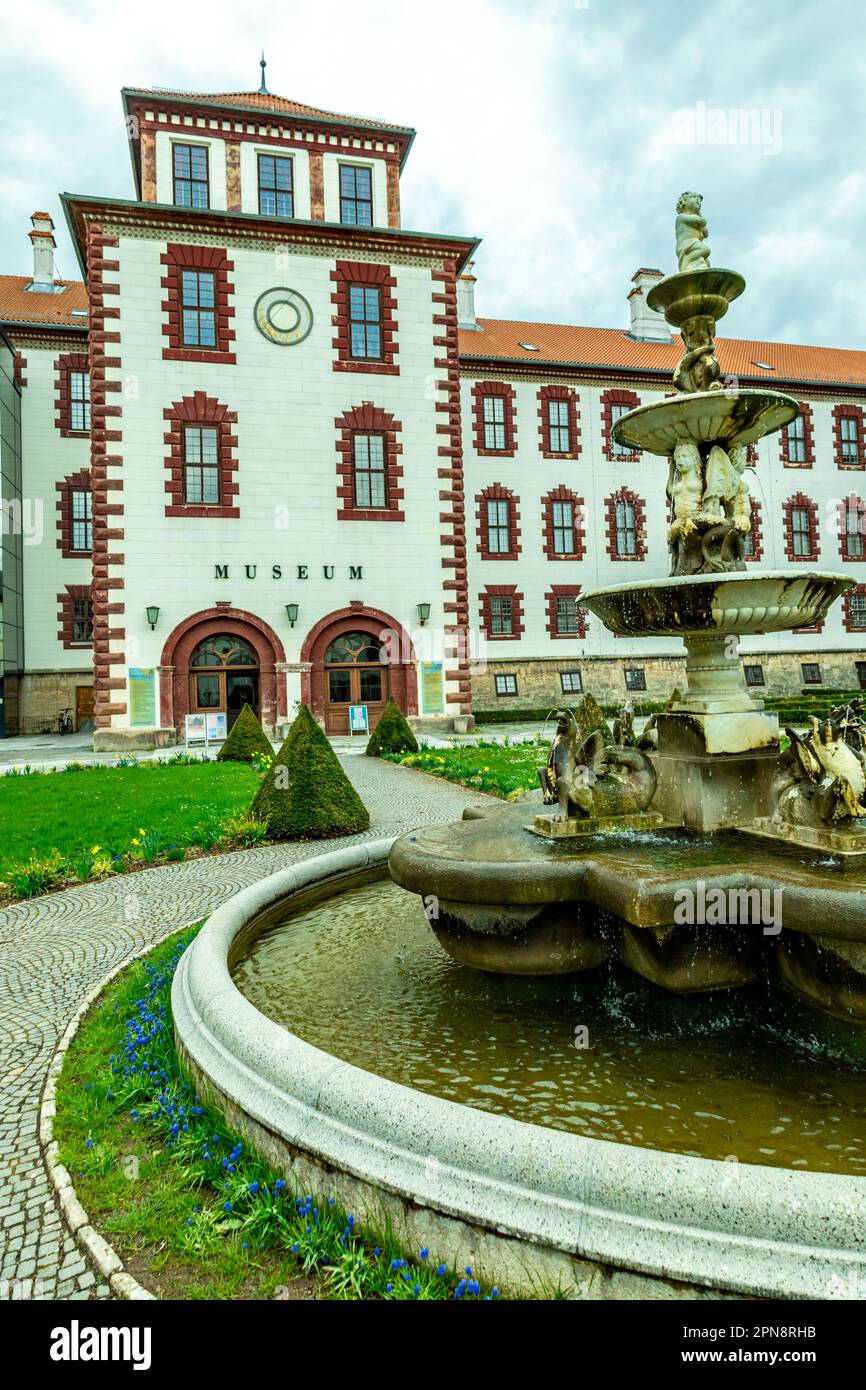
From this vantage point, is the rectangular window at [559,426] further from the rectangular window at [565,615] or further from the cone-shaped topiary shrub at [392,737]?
the cone-shaped topiary shrub at [392,737]

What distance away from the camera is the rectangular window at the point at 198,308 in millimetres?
22438

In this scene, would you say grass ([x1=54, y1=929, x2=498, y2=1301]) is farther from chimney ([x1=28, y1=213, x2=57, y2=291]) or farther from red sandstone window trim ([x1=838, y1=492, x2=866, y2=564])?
red sandstone window trim ([x1=838, y1=492, x2=866, y2=564])

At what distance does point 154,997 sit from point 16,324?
31.3 metres

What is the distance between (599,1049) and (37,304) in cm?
3643

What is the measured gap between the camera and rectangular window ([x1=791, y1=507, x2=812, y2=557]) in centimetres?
3619

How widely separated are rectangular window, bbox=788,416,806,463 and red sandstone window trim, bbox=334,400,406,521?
854 inches

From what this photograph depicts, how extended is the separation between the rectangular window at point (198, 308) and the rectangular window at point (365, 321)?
4.08 meters

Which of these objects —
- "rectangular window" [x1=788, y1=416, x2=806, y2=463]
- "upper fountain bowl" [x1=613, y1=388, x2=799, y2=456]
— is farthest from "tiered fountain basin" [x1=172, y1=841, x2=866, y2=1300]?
"rectangular window" [x1=788, y1=416, x2=806, y2=463]

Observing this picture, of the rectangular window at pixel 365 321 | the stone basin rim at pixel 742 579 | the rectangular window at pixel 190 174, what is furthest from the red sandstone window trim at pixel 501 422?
the stone basin rim at pixel 742 579

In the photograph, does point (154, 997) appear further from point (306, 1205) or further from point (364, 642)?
point (364, 642)

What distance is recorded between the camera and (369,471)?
23828mm

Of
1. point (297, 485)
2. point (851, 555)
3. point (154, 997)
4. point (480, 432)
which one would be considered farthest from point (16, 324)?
point (851, 555)

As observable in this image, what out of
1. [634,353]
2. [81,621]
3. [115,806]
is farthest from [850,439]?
[115,806]

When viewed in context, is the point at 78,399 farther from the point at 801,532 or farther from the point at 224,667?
the point at 801,532
